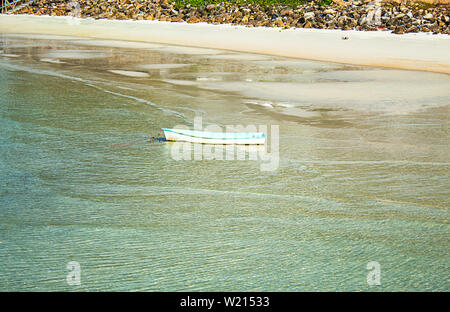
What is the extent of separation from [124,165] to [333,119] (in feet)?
19.1

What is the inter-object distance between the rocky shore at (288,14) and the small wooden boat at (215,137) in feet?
67.4

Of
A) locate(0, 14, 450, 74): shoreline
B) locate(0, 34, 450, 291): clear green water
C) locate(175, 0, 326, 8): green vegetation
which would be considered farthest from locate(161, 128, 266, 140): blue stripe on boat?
locate(175, 0, 326, 8): green vegetation

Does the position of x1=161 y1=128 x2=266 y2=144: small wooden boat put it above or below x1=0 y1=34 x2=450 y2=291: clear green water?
above

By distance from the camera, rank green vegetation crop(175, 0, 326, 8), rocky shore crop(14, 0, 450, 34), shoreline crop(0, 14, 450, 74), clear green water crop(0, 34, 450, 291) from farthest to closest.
A: green vegetation crop(175, 0, 326, 8), rocky shore crop(14, 0, 450, 34), shoreline crop(0, 14, 450, 74), clear green water crop(0, 34, 450, 291)

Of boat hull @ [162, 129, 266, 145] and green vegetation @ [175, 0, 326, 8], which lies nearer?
boat hull @ [162, 129, 266, 145]

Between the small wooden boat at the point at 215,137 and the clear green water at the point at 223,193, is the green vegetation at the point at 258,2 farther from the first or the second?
the small wooden boat at the point at 215,137

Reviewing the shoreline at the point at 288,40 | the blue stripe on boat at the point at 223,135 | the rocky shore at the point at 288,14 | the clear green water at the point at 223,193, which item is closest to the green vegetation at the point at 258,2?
the rocky shore at the point at 288,14

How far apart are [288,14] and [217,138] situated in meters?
25.8

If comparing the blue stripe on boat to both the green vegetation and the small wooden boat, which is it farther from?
the green vegetation

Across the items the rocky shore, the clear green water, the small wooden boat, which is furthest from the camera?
the rocky shore

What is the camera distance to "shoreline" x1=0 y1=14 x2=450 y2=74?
2494cm

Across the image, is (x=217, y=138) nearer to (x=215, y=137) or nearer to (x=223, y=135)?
(x=215, y=137)

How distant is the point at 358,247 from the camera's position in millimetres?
7547

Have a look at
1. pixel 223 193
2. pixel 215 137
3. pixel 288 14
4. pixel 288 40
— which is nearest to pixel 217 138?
pixel 215 137
